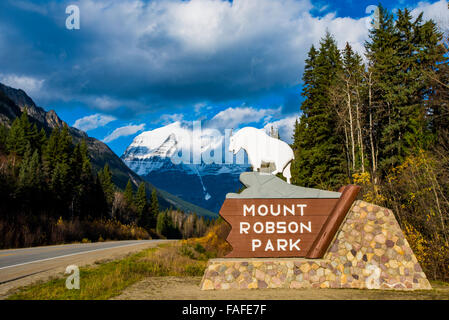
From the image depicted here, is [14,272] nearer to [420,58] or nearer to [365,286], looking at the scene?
[365,286]

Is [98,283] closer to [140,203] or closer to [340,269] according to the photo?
[340,269]

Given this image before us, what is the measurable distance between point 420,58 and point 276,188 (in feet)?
76.2

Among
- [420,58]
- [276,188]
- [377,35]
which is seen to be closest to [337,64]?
[377,35]

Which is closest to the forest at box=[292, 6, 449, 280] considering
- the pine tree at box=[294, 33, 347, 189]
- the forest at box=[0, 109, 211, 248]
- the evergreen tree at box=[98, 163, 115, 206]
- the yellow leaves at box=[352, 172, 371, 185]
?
the pine tree at box=[294, 33, 347, 189]

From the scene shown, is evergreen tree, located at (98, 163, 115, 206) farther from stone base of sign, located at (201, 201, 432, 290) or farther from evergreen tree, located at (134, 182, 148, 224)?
stone base of sign, located at (201, 201, 432, 290)

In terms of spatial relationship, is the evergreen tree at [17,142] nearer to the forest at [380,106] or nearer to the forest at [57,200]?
the forest at [57,200]

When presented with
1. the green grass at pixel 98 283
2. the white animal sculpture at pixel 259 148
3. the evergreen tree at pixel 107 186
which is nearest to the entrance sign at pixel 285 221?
the white animal sculpture at pixel 259 148

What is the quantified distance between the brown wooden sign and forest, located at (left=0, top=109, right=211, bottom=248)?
56.4 feet

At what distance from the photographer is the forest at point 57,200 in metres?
24.9

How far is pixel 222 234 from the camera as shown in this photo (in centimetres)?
2089

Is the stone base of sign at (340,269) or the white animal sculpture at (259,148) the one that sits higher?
the white animal sculpture at (259,148)

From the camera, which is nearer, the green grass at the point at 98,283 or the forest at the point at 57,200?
the green grass at the point at 98,283

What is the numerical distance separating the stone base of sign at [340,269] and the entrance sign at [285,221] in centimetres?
26

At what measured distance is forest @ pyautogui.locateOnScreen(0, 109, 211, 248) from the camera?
24.9 m
